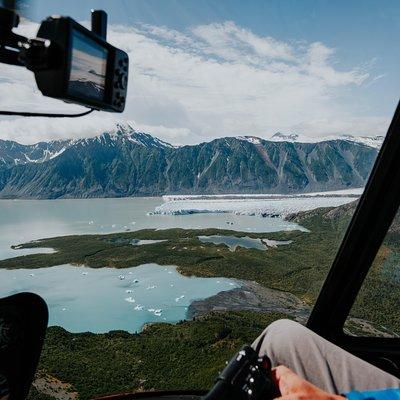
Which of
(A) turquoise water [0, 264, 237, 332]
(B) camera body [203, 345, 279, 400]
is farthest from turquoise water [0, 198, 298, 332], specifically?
(B) camera body [203, 345, 279, 400]

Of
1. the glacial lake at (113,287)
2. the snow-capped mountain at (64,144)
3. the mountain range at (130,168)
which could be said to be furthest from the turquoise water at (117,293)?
the snow-capped mountain at (64,144)

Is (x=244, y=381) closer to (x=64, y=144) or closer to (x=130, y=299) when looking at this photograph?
(x=130, y=299)

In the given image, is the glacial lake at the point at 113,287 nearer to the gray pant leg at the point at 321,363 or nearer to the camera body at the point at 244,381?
the gray pant leg at the point at 321,363

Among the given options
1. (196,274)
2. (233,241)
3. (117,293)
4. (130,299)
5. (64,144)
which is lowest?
(130,299)

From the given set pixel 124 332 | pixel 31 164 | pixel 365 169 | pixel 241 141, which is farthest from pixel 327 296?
pixel 31 164

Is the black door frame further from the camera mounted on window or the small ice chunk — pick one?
the small ice chunk

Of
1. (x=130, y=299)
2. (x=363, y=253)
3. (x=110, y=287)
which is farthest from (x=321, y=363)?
(x=110, y=287)
